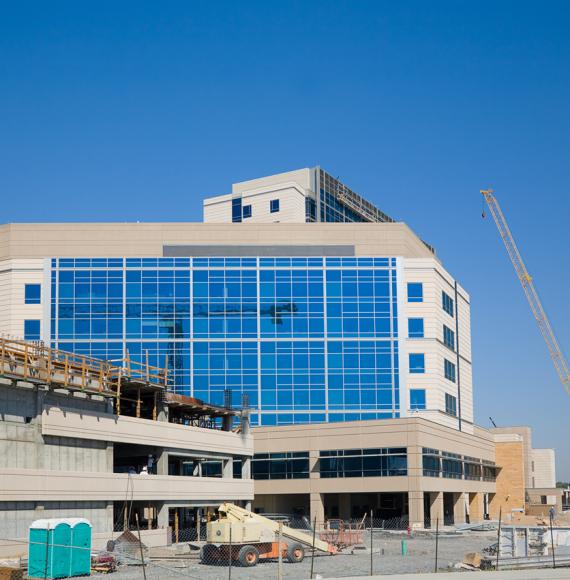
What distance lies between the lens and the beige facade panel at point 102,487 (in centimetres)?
4706

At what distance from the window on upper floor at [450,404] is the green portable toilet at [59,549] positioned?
73.1 metres

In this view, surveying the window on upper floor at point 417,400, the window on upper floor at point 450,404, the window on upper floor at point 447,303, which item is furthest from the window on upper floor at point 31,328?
the window on upper floor at point 450,404

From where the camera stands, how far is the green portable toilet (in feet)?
126

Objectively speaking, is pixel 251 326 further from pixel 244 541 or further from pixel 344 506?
pixel 244 541

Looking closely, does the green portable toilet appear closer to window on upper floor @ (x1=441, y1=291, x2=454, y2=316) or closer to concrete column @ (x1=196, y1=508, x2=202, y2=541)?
concrete column @ (x1=196, y1=508, x2=202, y2=541)

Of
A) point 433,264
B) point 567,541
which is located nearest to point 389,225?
point 433,264

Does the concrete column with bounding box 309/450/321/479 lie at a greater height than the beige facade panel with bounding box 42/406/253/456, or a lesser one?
lesser

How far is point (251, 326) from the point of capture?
10356cm

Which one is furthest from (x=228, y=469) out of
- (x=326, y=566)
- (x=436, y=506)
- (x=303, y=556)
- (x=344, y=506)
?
(x=326, y=566)

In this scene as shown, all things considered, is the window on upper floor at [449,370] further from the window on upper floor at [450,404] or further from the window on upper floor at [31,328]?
the window on upper floor at [31,328]

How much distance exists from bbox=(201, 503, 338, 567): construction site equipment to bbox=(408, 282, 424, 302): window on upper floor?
201 ft

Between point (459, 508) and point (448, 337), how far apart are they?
21443 millimetres

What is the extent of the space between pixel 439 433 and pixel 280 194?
47.8 m

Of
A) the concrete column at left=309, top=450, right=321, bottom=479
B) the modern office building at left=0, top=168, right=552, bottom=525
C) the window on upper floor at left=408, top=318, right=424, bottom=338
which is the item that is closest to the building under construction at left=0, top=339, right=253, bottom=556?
the concrete column at left=309, top=450, right=321, bottom=479
